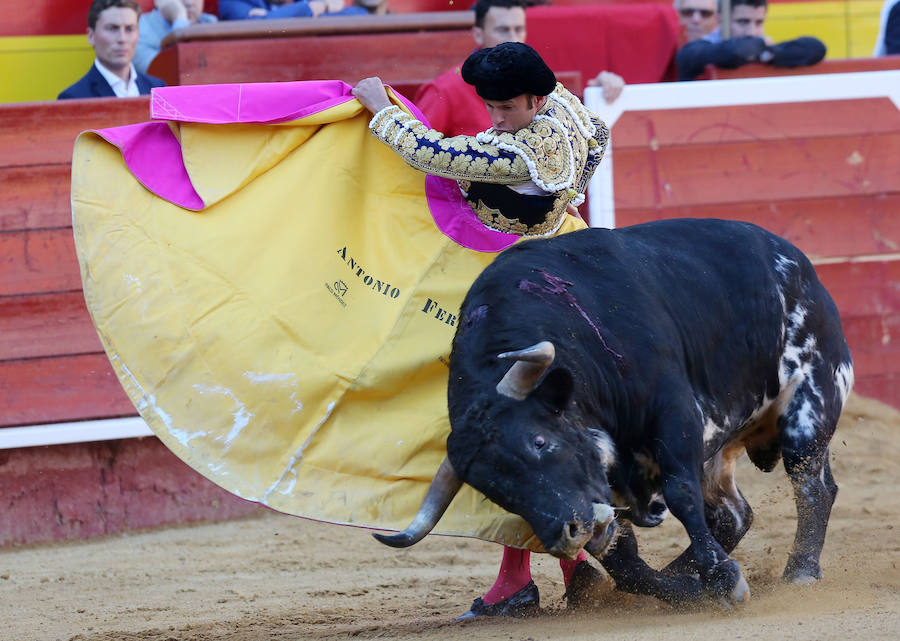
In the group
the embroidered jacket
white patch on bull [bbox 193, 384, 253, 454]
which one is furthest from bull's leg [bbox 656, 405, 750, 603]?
white patch on bull [bbox 193, 384, 253, 454]

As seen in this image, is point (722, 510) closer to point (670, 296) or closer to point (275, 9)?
point (670, 296)

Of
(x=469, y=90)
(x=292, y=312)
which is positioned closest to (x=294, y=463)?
(x=292, y=312)

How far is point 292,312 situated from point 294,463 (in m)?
0.44

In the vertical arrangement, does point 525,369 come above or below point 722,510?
above

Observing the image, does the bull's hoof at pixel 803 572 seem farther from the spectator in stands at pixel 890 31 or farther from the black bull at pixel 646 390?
the spectator in stands at pixel 890 31

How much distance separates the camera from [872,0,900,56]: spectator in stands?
6328 millimetres

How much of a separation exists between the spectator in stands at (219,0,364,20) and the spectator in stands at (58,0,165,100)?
0.67 m

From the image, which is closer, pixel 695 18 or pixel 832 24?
pixel 695 18

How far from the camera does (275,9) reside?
607 cm

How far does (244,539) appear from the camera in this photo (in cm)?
514

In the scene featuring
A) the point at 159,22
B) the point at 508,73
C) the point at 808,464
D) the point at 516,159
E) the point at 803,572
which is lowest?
the point at 803,572

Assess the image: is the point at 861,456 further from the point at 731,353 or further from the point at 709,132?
the point at 731,353

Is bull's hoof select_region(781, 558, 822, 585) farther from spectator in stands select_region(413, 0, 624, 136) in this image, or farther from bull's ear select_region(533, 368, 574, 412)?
spectator in stands select_region(413, 0, 624, 136)

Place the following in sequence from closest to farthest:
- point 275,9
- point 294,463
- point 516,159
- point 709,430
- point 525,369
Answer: point 525,369 < point 516,159 < point 709,430 < point 294,463 < point 275,9
